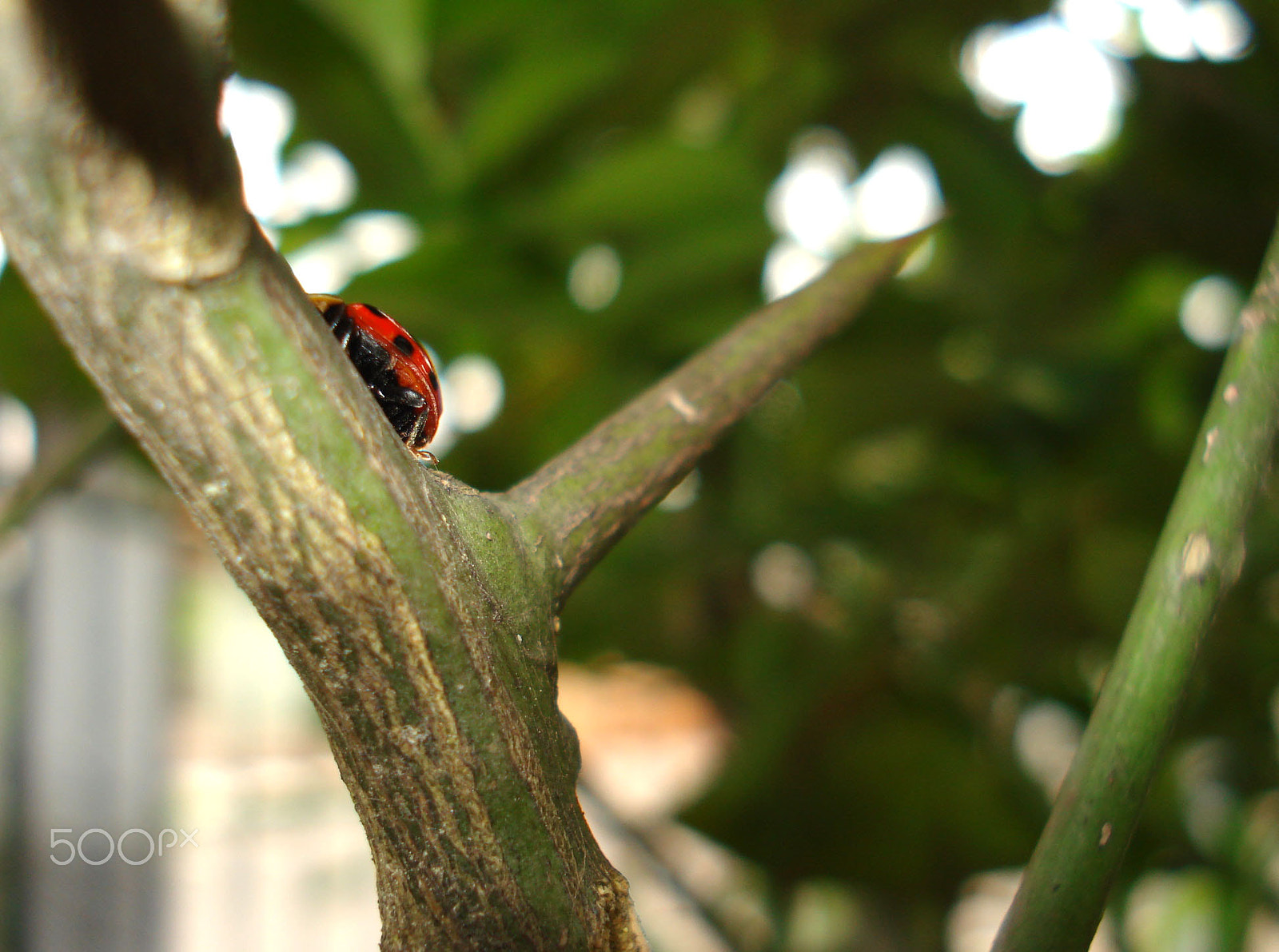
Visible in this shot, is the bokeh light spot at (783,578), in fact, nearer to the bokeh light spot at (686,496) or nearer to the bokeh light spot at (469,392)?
the bokeh light spot at (686,496)

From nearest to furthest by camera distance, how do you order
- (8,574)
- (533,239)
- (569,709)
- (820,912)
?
1. (533,239)
2. (820,912)
3. (569,709)
4. (8,574)

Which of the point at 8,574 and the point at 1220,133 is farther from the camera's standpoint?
the point at 8,574

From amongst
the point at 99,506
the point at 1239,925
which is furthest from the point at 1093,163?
the point at 99,506

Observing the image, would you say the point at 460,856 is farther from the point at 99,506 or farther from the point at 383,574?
the point at 99,506

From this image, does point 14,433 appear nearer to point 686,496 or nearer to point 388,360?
point 686,496

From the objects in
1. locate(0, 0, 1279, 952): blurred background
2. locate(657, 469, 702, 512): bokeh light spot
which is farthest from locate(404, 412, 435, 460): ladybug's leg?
locate(657, 469, 702, 512): bokeh light spot

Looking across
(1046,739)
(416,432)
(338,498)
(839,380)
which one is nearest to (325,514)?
(338,498)

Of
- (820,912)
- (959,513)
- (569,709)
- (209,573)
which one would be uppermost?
(209,573)

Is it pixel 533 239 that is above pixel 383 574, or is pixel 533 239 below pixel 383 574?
above
